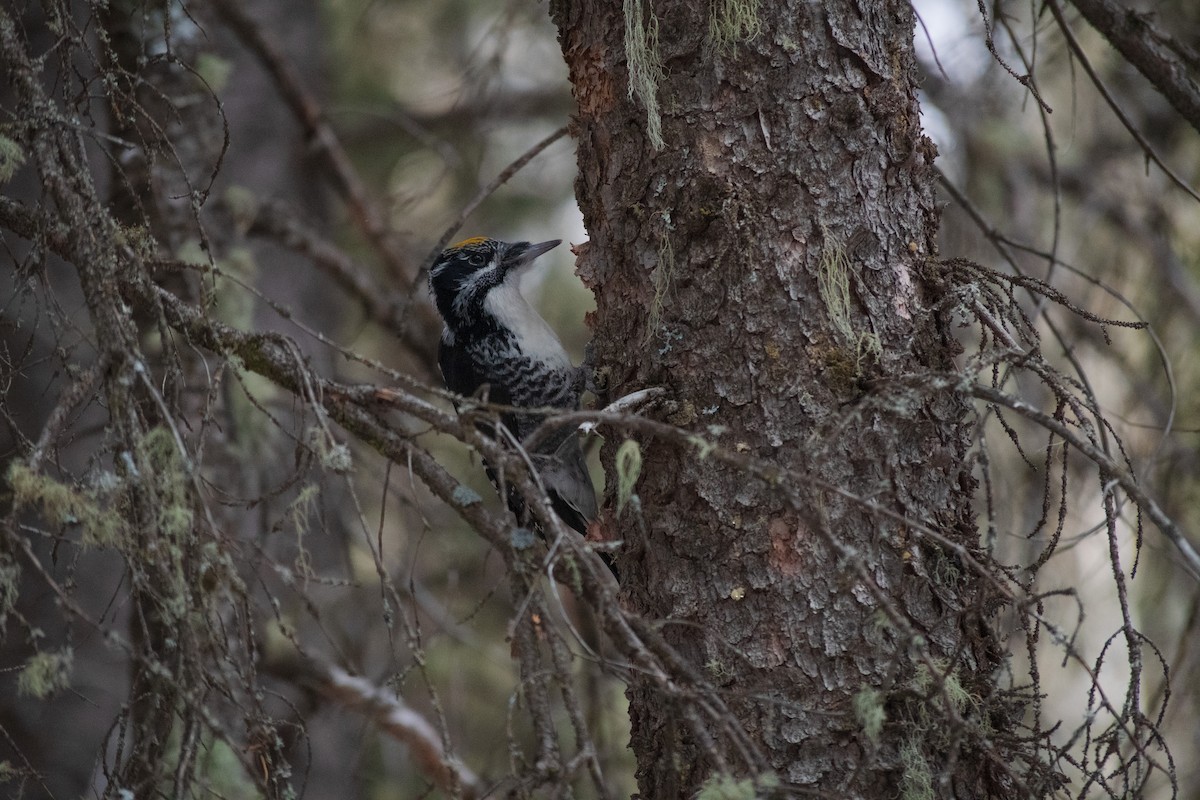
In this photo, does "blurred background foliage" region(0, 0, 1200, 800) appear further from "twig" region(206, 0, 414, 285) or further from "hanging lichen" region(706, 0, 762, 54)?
"hanging lichen" region(706, 0, 762, 54)

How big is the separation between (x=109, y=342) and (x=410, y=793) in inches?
208

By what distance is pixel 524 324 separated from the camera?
4.15 m

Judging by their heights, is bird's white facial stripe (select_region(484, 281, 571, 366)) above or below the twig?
below

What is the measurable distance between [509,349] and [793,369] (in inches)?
76.6

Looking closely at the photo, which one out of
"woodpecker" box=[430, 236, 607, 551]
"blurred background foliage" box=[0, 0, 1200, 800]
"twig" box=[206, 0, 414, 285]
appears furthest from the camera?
"twig" box=[206, 0, 414, 285]

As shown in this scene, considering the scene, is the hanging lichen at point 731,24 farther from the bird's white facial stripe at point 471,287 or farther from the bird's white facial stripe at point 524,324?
the bird's white facial stripe at point 471,287

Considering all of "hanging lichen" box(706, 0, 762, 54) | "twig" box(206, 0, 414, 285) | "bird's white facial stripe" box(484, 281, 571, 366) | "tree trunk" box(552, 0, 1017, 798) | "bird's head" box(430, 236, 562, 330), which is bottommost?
"tree trunk" box(552, 0, 1017, 798)

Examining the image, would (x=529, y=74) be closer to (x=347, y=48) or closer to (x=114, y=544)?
(x=347, y=48)

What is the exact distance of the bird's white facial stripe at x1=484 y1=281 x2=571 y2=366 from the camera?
4.01 meters

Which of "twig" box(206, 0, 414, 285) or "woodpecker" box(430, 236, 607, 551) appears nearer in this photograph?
"woodpecker" box(430, 236, 607, 551)

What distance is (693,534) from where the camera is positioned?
235 cm

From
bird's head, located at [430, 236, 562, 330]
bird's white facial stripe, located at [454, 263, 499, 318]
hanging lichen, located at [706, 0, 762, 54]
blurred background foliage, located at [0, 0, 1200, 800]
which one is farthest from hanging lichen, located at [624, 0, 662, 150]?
bird's white facial stripe, located at [454, 263, 499, 318]

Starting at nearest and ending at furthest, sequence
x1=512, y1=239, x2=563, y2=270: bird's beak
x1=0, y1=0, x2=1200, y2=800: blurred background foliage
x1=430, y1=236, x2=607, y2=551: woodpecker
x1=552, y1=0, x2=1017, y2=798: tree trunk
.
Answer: x1=552, y1=0, x2=1017, y2=798: tree trunk < x1=0, y1=0, x2=1200, y2=800: blurred background foliage < x1=430, y1=236, x2=607, y2=551: woodpecker < x1=512, y1=239, x2=563, y2=270: bird's beak

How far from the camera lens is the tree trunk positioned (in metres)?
2.22
